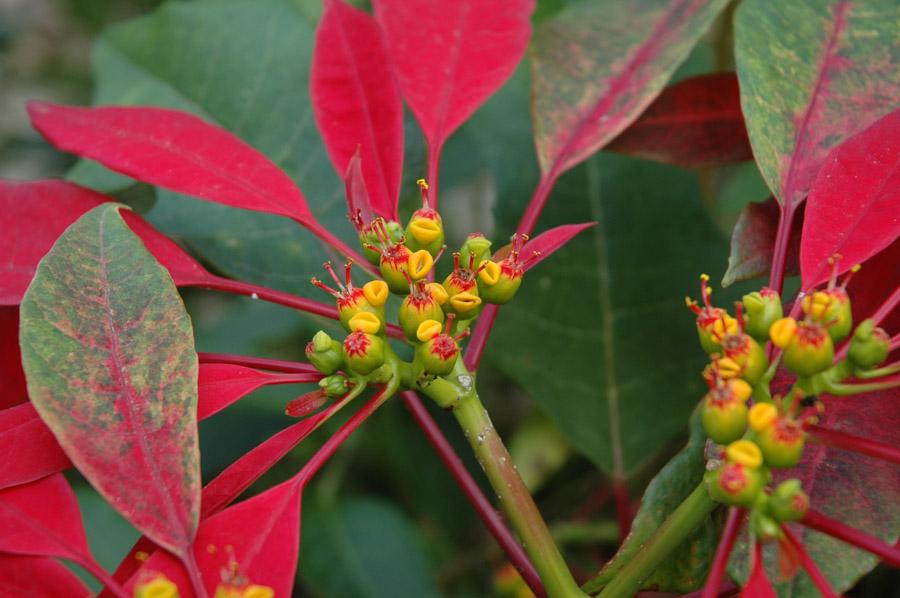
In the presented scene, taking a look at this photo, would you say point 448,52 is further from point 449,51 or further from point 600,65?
point 600,65

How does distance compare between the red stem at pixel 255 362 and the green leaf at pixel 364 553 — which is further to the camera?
the green leaf at pixel 364 553

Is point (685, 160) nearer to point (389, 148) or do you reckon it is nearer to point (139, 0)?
point (389, 148)

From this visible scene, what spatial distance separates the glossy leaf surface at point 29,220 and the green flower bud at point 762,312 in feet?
1.28

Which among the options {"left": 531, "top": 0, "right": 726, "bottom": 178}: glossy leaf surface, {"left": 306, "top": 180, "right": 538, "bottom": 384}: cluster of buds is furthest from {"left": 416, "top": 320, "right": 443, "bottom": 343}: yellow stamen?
{"left": 531, "top": 0, "right": 726, "bottom": 178}: glossy leaf surface

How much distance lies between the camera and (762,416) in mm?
438

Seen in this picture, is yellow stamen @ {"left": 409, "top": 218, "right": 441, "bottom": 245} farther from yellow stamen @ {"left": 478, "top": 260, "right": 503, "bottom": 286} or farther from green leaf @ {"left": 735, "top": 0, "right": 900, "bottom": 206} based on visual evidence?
green leaf @ {"left": 735, "top": 0, "right": 900, "bottom": 206}

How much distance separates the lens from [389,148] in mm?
626

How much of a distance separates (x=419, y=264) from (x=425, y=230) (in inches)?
0.9

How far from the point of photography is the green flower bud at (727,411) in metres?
0.45

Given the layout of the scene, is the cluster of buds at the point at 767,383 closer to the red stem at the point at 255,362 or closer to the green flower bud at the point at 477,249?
the green flower bud at the point at 477,249

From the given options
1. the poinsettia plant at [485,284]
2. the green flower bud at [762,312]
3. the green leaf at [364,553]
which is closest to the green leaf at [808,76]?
the poinsettia plant at [485,284]

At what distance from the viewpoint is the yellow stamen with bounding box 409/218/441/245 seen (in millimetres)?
545

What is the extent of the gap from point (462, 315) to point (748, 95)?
0.77ft

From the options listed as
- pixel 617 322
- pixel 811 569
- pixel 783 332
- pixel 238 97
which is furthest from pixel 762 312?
pixel 238 97
